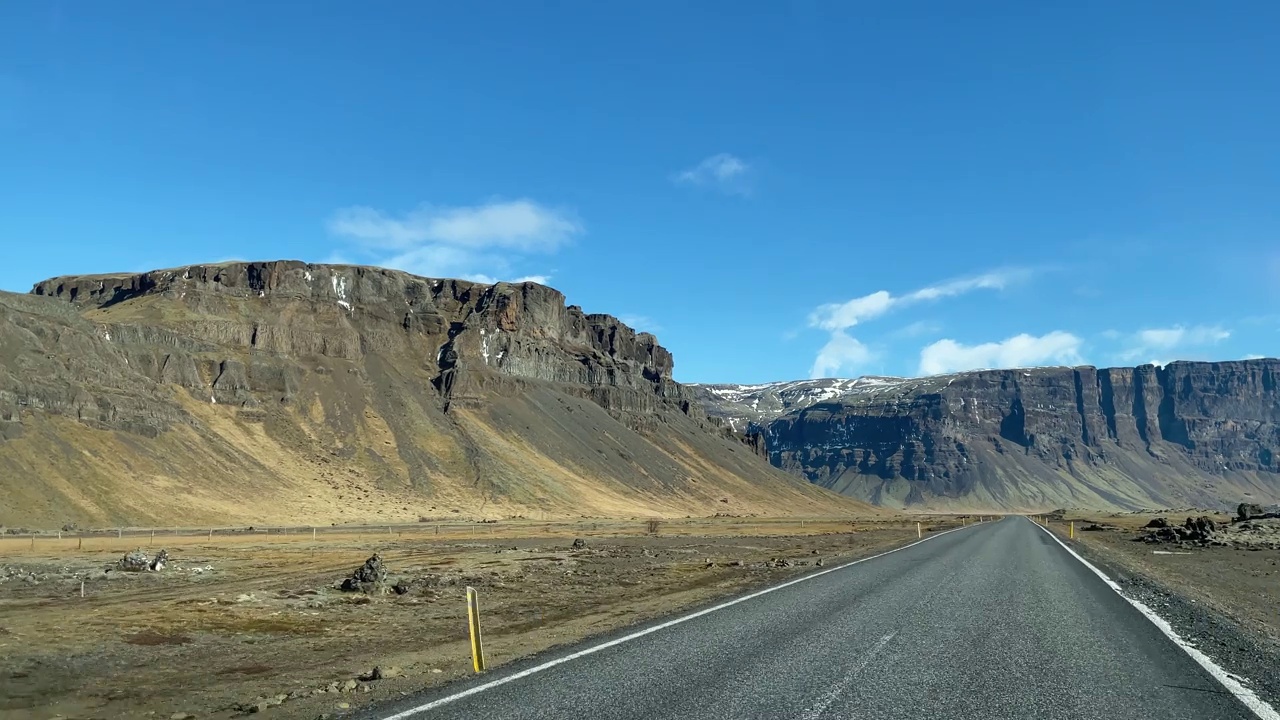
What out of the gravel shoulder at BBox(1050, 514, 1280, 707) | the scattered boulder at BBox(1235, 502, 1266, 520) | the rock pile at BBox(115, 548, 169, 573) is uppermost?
the rock pile at BBox(115, 548, 169, 573)

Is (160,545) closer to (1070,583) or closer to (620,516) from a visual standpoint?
(1070,583)

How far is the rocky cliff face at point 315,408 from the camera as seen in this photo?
89500 millimetres

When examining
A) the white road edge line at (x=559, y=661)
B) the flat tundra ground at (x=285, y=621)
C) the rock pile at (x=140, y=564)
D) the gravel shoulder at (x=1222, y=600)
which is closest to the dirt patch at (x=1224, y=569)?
the gravel shoulder at (x=1222, y=600)

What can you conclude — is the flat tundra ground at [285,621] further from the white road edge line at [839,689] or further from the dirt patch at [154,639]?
the white road edge line at [839,689]

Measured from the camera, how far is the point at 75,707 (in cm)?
1080

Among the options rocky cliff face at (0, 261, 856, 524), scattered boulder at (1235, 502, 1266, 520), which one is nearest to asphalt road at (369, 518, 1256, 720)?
rocky cliff face at (0, 261, 856, 524)

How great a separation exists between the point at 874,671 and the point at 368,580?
59.5 feet

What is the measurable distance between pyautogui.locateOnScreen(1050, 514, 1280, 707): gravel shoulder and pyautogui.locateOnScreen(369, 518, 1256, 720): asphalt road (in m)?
0.63

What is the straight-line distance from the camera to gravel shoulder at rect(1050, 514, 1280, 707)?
11.7 m

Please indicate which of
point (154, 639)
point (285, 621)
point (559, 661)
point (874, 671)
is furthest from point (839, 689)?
point (285, 621)

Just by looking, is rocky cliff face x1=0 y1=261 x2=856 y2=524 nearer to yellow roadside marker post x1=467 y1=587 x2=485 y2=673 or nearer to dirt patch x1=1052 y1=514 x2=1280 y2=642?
yellow roadside marker post x1=467 y1=587 x2=485 y2=673

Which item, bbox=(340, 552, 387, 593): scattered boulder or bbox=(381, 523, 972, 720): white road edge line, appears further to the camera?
bbox=(340, 552, 387, 593): scattered boulder

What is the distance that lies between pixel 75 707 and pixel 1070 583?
22210 millimetres

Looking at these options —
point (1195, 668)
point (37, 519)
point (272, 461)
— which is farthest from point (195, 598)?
point (272, 461)
